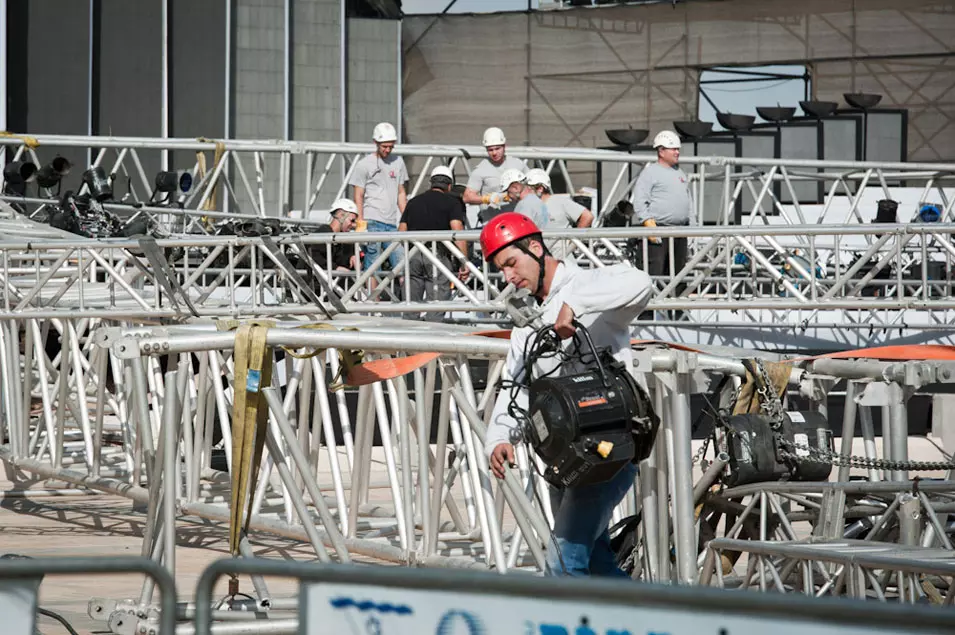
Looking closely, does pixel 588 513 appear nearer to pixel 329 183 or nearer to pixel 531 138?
pixel 329 183

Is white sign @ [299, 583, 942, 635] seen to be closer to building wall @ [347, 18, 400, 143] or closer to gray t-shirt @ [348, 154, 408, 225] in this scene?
gray t-shirt @ [348, 154, 408, 225]

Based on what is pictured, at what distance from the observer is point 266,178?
26297 millimetres

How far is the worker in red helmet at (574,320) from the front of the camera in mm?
5371

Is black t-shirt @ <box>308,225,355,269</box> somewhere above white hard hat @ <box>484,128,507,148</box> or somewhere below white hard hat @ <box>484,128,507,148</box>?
below

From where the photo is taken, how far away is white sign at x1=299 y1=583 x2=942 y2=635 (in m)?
2.72

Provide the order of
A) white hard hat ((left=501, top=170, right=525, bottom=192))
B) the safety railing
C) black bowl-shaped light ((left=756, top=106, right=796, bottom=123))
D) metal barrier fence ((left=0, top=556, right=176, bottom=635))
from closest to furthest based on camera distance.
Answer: metal barrier fence ((left=0, top=556, right=176, bottom=635)), white hard hat ((left=501, top=170, right=525, bottom=192)), the safety railing, black bowl-shaped light ((left=756, top=106, right=796, bottom=123))

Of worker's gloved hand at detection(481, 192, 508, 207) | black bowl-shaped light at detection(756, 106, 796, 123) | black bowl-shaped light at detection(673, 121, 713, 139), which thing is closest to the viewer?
worker's gloved hand at detection(481, 192, 508, 207)

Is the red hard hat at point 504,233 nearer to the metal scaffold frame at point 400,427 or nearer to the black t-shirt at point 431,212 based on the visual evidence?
the metal scaffold frame at point 400,427

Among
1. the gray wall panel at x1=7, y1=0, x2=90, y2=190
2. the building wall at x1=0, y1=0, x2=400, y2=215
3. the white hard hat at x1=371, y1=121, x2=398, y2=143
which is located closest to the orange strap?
the white hard hat at x1=371, y1=121, x2=398, y2=143

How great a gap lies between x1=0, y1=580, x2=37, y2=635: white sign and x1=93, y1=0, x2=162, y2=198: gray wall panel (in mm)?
22920

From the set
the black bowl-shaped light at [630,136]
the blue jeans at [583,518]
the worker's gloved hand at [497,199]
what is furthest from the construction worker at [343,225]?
the black bowl-shaped light at [630,136]

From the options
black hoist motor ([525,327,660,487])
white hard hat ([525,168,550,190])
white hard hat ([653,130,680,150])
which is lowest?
black hoist motor ([525,327,660,487])

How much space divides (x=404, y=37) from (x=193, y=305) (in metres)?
19.7

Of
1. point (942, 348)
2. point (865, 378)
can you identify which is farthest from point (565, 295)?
point (942, 348)
